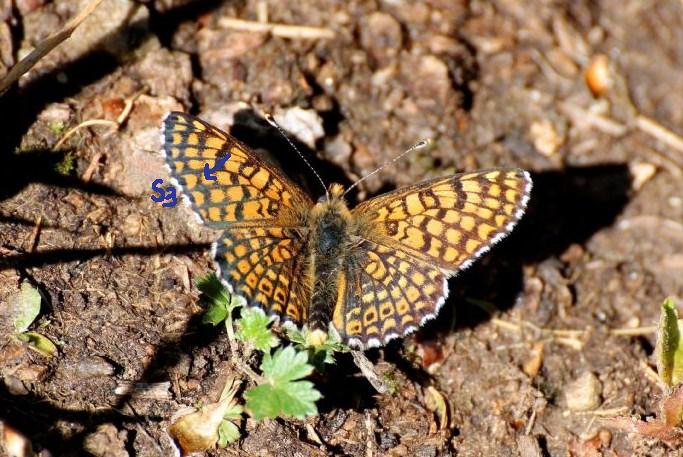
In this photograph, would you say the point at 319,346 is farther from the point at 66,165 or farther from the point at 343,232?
the point at 66,165

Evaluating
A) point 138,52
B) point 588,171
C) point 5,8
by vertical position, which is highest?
point 5,8

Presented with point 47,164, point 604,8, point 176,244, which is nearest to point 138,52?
point 47,164

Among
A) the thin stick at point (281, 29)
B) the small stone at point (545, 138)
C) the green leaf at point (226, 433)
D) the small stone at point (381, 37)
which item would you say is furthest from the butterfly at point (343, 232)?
A: the small stone at point (545, 138)

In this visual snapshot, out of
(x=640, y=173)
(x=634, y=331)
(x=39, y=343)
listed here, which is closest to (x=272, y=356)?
(x=39, y=343)

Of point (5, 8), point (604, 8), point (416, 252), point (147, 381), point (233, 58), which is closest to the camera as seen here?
point (147, 381)

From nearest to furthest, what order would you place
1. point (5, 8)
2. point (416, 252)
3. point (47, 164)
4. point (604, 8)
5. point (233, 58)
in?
point (416, 252) → point (47, 164) → point (5, 8) → point (233, 58) → point (604, 8)

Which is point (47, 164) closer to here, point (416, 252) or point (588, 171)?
point (416, 252)

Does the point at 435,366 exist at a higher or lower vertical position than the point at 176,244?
lower
